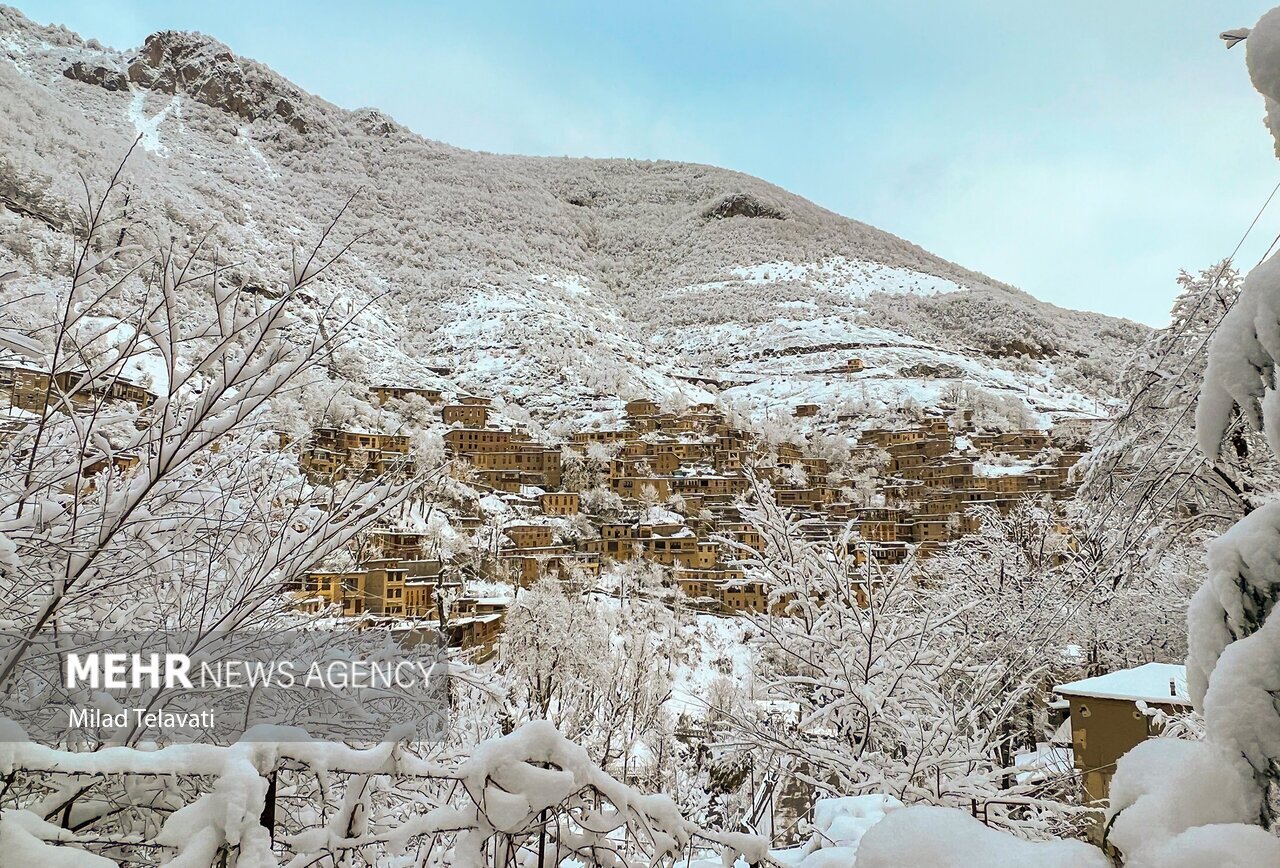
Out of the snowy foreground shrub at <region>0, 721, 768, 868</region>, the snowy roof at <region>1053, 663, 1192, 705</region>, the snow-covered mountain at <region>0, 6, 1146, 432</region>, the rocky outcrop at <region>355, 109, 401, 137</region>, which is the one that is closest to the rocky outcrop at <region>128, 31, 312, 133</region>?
the snow-covered mountain at <region>0, 6, 1146, 432</region>

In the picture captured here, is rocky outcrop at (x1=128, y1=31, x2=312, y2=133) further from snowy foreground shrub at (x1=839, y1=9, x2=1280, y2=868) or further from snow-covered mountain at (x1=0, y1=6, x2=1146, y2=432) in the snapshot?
snowy foreground shrub at (x1=839, y1=9, x2=1280, y2=868)

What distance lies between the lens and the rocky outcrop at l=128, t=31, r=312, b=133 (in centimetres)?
10638

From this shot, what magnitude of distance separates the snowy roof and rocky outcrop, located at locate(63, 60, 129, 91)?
13154cm

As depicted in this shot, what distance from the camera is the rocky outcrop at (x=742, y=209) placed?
420 feet

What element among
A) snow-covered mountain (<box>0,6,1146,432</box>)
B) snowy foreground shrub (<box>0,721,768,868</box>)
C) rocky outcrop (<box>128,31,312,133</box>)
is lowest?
snowy foreground shrub (<box>0,721,768,868</box>)

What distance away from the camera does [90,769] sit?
1.41 m

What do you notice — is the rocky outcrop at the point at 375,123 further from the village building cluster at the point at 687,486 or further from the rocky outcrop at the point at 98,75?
the village building cluster at the point at 687,486

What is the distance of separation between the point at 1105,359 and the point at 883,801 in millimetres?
94605

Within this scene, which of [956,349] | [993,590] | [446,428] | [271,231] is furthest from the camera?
[956,349]

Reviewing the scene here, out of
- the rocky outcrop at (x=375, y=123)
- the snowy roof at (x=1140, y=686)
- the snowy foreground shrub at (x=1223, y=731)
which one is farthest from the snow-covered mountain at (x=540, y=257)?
the snowy foreground shrub at (x=1223, y=731)

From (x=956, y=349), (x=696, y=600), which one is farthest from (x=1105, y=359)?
(x=696, y=600)

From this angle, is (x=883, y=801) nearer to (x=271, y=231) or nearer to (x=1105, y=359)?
(x=271, y=231)

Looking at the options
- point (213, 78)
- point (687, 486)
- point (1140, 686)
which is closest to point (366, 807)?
point (1140, 686)

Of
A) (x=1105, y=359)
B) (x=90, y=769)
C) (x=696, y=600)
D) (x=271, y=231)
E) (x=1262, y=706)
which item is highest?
(x=271, y=231)
